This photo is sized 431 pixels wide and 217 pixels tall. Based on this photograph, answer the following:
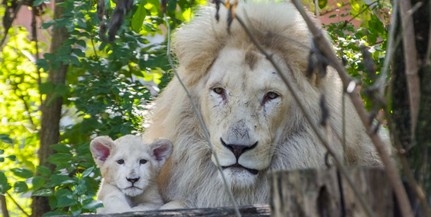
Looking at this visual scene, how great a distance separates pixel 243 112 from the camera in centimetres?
540

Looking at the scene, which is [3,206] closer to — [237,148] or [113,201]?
[113,201]

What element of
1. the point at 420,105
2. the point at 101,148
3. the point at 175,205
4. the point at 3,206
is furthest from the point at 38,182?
the point at 420,105

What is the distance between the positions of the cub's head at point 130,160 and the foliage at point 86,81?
384 millimetres

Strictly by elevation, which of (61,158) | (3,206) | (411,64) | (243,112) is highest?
(411,64)

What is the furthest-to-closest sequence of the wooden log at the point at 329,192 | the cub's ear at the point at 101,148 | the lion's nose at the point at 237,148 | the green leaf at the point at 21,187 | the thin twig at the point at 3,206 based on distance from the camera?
the thin twig at the point at 3,206 → the green leaf at the point at 21,187 → the cub's ear at the point at 101,148 → the lion's nose at the point at 237,148 → the wooden log at the point at 329,192

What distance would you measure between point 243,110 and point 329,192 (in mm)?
2206

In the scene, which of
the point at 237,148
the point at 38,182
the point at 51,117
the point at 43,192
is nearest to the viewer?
the point at 237,148

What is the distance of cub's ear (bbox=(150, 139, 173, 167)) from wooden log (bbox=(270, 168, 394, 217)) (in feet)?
7.52

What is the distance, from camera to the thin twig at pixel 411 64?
3.21 m

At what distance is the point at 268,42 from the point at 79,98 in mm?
2362

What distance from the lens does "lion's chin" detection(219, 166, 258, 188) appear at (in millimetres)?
5298

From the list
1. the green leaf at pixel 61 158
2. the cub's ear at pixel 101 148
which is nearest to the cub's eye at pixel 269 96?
the cub's ear at pixel 101 148

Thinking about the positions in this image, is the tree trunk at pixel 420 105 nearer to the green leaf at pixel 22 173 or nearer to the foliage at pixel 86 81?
the foliage at pixel 86 81

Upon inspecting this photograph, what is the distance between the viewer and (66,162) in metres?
6.66
